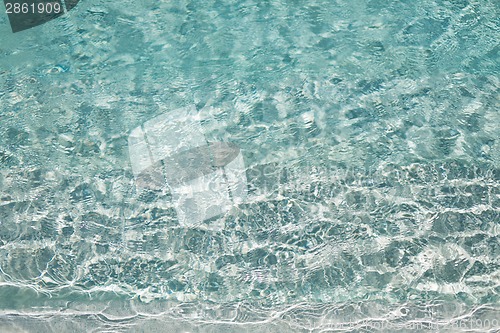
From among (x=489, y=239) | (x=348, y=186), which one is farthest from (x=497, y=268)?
(x=348, y=186)

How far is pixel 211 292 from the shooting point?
9.43 feet

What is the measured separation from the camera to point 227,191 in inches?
132

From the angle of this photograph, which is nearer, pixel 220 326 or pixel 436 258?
pixel 220 326

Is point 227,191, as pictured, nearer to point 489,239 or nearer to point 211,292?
point 211,292

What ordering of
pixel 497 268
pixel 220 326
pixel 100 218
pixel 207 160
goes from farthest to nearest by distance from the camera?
pixel 207 160, pixel 100 218, pixel 497 268, pixel 220 326

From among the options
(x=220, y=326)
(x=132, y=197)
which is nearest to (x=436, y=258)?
(x=220, y=326)

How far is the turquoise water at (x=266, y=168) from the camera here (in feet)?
9.22

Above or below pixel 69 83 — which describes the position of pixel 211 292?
below

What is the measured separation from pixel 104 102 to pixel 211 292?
172 centimetres

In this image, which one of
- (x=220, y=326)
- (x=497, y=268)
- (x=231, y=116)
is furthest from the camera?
(x=231, y=116)

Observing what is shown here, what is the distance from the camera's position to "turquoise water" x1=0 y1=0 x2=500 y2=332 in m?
2.81

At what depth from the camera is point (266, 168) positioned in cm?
347

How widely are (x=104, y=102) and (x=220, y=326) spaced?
1935mm

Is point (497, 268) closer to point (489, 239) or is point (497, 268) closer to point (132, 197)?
point (489, 239)
